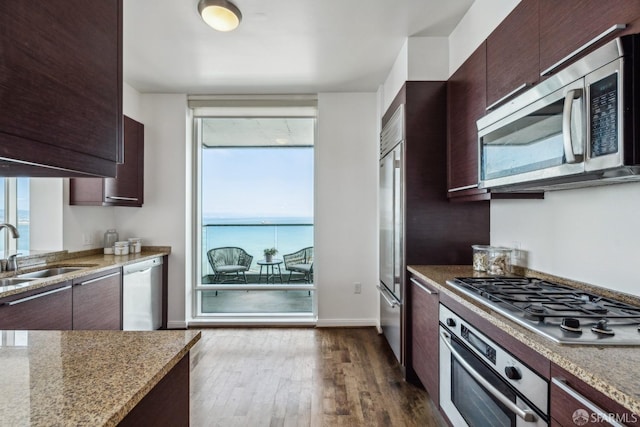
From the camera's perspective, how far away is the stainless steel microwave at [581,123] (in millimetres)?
1075

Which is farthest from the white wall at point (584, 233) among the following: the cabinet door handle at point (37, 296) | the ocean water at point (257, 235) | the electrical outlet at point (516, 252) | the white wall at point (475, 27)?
the cabinet door handle at point (37, 296)

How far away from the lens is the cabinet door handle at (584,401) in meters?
0.83

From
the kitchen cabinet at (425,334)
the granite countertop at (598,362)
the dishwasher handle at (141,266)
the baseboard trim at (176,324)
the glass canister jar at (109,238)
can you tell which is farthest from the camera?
the baseboard trim at (176,324)

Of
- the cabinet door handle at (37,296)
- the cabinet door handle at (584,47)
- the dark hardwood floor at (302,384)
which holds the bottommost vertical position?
the dark hardwood floor at (302,384)

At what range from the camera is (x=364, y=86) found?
3.80 m

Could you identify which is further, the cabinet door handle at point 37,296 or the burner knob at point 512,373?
the cabinet door handle at point 37,296

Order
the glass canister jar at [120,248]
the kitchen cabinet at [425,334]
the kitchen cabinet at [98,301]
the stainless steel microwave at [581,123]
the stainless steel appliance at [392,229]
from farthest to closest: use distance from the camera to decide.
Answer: the glass canister jar at [120,248] < the stainless steel appliance at [392,229] < the kitchen cabinet at [98,301] < the kitchen cabinet at [425,334] < the stainless steel microwave at [581,123]

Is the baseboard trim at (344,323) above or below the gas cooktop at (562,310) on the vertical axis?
below

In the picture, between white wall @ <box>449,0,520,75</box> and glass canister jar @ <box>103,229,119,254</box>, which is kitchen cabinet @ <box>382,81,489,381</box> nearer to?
white wall @ <box>449,0,520,75</box>

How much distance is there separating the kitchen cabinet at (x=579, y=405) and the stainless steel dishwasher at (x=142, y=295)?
10.4ft

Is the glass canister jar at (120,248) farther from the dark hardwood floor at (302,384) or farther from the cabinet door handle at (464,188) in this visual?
the cabinet door handle at (464,188)

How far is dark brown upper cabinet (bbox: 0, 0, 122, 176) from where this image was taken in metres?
0.62

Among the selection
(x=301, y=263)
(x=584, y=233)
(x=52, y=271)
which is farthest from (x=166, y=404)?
(x=301, y=263)

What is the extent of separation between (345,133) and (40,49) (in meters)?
3.46
